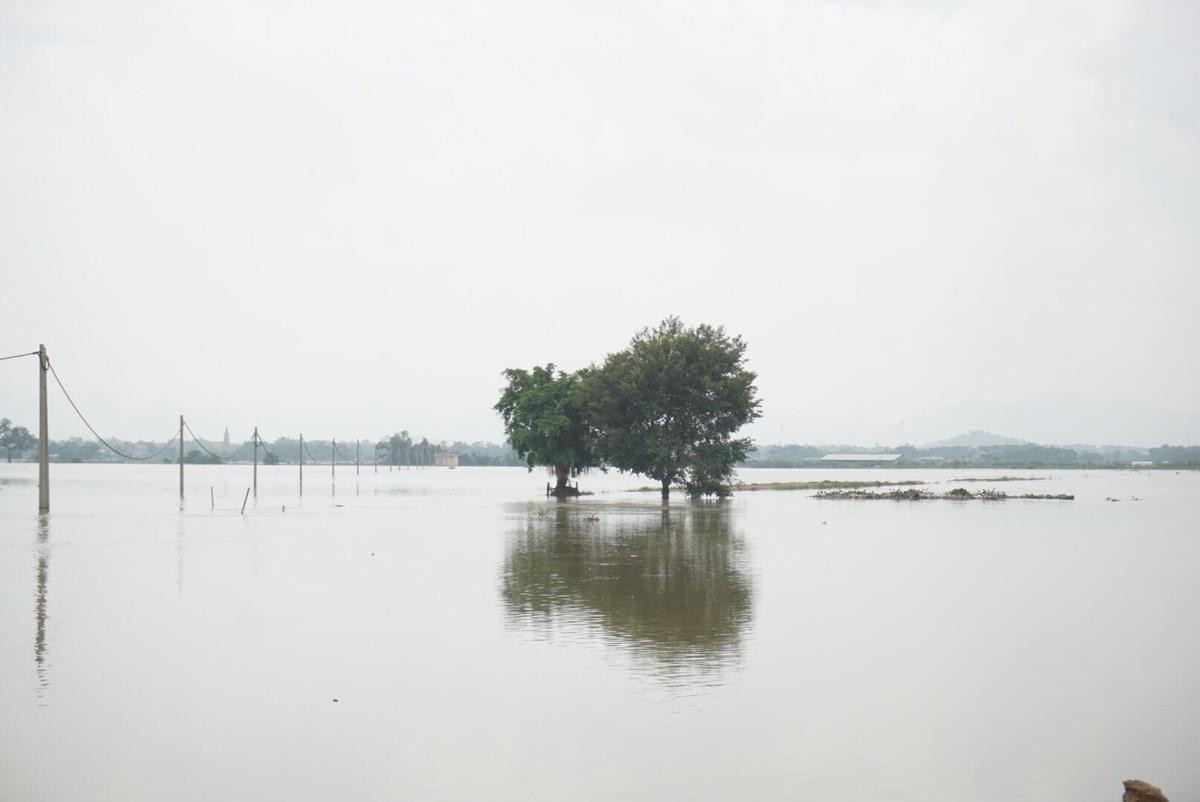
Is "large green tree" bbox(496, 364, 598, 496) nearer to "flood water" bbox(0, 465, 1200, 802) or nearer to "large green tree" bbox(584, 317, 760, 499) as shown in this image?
"large green tree" bbox(584, 317, 760, 499)

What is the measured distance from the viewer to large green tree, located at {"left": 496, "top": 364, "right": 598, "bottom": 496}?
82500mm

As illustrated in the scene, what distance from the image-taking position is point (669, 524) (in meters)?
52.1

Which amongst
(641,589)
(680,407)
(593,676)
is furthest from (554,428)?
(593,676)

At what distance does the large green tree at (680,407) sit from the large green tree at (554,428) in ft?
20.2

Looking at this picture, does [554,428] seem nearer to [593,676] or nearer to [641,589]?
[641,589]

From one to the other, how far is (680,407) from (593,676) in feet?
192

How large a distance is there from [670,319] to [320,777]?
6777 cm

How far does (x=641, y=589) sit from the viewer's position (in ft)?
83.6

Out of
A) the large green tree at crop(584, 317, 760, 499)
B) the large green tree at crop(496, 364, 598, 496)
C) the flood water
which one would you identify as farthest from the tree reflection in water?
the large green tree at crop(496, 364, 598, 496)

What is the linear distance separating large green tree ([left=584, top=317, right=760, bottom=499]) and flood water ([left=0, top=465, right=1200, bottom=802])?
37300 millimetres

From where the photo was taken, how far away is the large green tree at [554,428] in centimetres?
8250

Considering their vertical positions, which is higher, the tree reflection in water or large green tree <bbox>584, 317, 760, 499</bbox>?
large green tree <bbox>584, 317, 760, 499</bbox>

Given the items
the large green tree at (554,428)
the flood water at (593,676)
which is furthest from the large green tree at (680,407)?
the flood water at (593,676)

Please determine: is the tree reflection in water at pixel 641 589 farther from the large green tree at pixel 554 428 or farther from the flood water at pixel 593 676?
the large green tree at pixel 554 428
